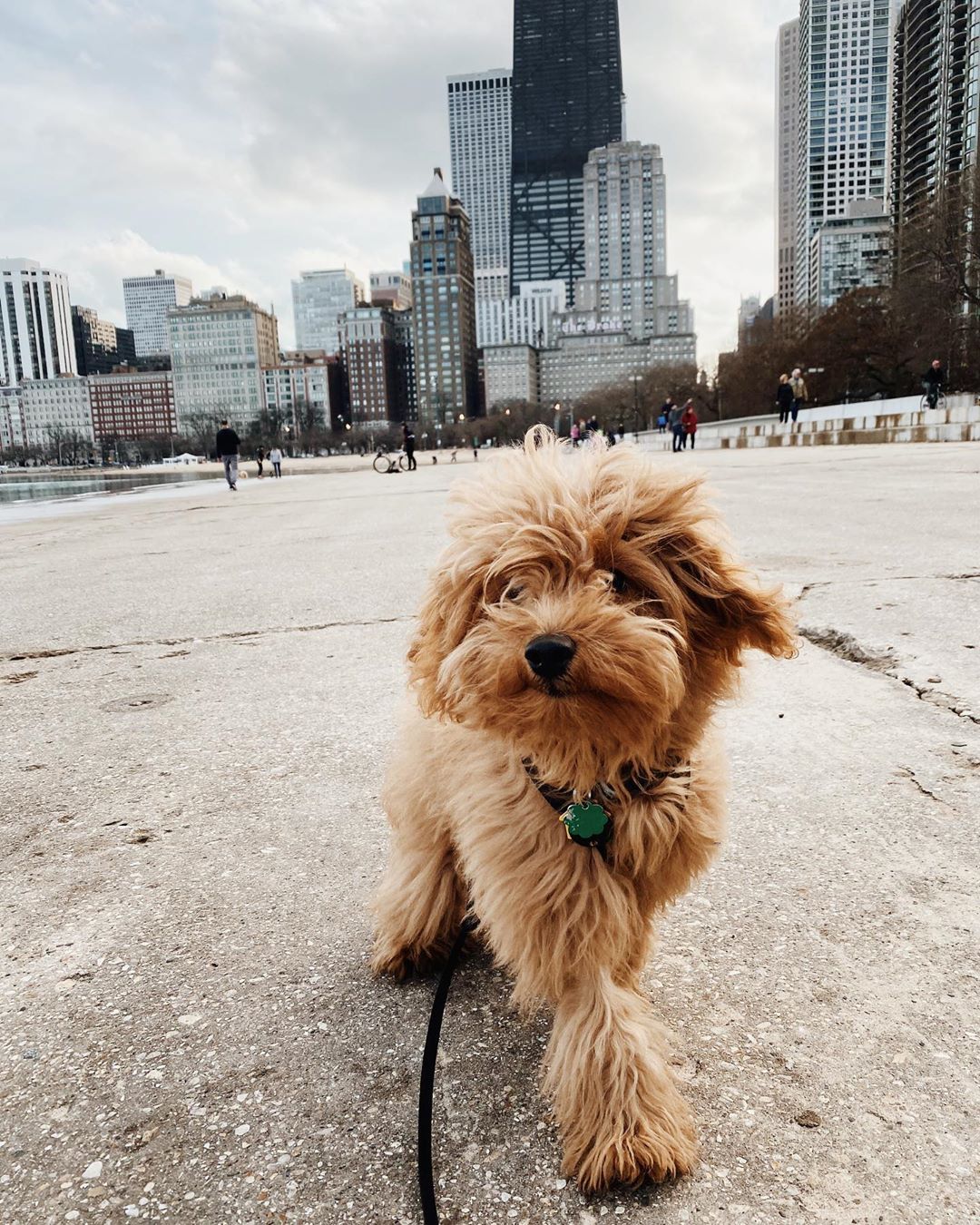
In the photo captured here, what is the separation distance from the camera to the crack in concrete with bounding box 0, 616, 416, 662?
4.69 meters

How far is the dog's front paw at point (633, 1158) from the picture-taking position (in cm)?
140

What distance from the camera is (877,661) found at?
153 inches

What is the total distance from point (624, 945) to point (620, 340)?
199532 mm

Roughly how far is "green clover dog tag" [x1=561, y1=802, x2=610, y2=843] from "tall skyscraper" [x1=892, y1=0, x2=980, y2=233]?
104502 mm

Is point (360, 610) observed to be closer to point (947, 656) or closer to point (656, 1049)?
point (947, 656)

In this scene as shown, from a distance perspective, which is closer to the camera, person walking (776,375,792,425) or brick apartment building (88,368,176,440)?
person walking (776,375,792,425)

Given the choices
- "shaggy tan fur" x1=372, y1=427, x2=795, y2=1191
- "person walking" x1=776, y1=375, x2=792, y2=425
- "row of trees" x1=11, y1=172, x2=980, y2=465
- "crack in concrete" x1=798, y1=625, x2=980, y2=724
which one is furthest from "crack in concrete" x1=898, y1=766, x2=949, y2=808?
"person walking" x1=776, y1=375, x2=792, y2=425

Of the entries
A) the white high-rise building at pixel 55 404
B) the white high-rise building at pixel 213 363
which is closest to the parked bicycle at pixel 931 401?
the white high-rise building at pixel 213 363

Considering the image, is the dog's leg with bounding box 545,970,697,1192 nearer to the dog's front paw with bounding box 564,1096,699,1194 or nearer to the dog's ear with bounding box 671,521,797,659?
the dog's front paw with bounding box 564,1096,699,1194

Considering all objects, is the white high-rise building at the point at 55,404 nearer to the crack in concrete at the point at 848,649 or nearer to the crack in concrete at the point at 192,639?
the crack in concrete at the point at 192,639

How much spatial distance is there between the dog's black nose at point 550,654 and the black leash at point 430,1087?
81cm

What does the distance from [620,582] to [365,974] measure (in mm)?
1175

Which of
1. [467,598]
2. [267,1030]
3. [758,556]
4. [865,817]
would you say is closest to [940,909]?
[865,817]

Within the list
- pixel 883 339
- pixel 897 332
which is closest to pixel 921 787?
pixel 897 332
